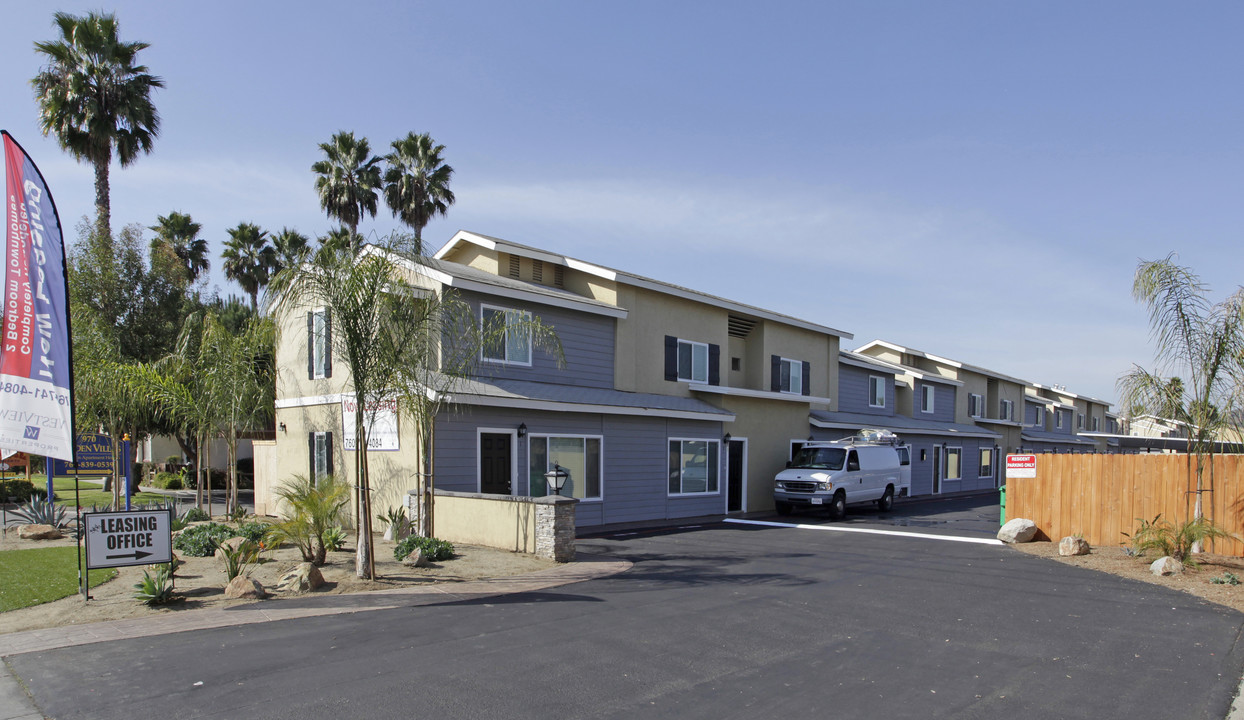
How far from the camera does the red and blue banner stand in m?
9.91

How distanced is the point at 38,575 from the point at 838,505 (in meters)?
18.5

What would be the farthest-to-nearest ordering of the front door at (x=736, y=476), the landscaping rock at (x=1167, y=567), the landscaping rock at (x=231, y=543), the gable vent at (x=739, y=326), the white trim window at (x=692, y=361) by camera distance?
1. the gable vent at (x=739, y=326)
2. the front door at (x=736, y=476)
3. the white trim window at (x=692, y=361)
4. the landscaping rock at (x=1167, y=567)
5. the landscaping rock at (x=231, y=543)

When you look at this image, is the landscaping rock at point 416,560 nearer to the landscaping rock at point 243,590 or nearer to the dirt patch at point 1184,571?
the landscaping rock at point 243,590

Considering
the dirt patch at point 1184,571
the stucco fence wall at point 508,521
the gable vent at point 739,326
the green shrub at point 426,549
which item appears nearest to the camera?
the dirt patch at point 1184,571

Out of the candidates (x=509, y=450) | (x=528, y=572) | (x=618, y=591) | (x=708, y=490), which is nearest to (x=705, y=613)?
(x=618, y=591)

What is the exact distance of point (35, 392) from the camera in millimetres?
9961

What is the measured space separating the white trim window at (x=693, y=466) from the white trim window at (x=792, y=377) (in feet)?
19.2

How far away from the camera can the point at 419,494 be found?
14836 mm

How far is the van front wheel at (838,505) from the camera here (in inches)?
886

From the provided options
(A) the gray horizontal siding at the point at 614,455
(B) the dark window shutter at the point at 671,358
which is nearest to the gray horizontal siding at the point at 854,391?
(A) the gray horizontal siding at the point at 614,455

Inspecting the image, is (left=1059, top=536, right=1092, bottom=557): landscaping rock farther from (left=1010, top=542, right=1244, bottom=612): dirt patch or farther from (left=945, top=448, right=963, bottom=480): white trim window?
(left=945, top=448, right=963, bottom=480): white trim window

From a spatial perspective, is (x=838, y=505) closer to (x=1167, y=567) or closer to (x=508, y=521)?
(x=1167, y=567)

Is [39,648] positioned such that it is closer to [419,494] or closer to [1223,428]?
[419,494]

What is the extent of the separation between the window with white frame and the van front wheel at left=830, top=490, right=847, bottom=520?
7520 millimetres
